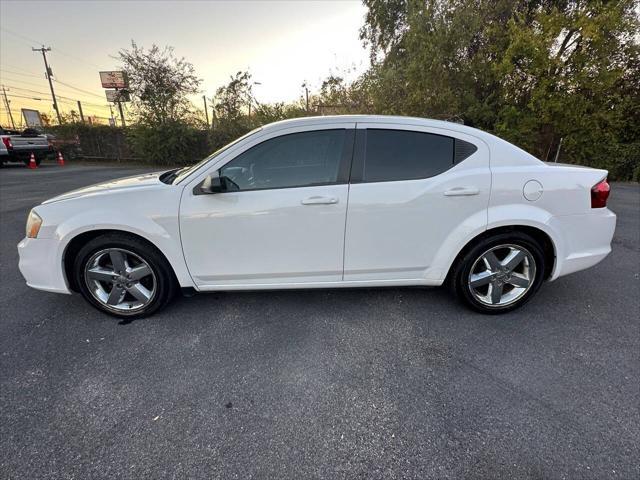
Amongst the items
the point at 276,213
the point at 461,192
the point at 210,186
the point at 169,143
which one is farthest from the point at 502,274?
the point at 169,143

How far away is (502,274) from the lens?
269cm

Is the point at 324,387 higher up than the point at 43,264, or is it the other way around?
the point at 43,264

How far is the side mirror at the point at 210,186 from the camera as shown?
235cm

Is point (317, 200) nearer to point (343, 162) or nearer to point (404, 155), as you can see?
point (343, 162)

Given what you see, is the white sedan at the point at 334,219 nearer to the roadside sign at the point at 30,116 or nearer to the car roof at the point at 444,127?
the car roof at the point at 444,127

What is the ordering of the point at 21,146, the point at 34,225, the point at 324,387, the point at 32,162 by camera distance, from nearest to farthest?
the point at 324,387 < the point at 34,225 < the point at 21,146 < the point at 32,162

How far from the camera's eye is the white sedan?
246 centimetres

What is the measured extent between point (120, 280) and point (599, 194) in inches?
159

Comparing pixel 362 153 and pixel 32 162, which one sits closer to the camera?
pixel 362 153

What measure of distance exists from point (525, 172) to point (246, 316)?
8.61ft

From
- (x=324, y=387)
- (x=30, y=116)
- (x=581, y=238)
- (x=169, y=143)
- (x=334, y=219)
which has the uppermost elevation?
(x=30, y=116)

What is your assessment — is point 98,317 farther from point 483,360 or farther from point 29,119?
point 29,119

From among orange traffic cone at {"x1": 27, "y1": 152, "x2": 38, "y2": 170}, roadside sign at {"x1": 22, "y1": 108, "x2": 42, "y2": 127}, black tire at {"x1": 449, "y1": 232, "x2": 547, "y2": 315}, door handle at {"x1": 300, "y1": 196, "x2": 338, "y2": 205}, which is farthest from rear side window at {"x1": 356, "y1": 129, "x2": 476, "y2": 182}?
roadside sign at {"x1": 22, "y1": 108, "x2": 42, "y2": 127}

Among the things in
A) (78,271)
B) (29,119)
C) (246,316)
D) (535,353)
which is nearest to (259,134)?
(246,316)
